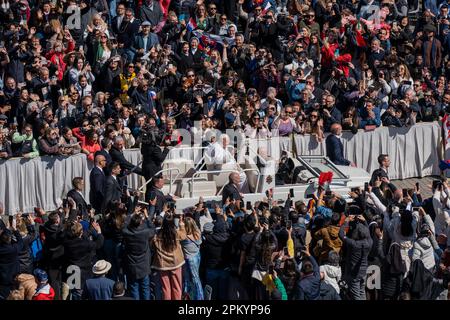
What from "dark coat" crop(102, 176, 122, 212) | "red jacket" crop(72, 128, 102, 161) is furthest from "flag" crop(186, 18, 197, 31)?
"dark coat" crop(102, 176, 122, 212)

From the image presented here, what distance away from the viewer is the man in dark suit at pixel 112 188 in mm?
23219

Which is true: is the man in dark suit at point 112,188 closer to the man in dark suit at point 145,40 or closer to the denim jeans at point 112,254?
the denim jeans at point 112,254

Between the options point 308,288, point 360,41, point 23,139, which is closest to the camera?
point 308,288

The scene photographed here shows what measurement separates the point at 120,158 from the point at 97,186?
131 centimetres

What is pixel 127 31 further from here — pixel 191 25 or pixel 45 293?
pixel 45 293

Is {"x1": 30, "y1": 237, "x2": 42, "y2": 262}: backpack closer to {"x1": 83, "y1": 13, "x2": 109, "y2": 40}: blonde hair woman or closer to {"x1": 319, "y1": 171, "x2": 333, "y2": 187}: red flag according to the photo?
{"x1": 319, "y1": 171, "x2": 333, "y2": 187}: red flag

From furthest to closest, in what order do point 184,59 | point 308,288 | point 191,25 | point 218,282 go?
point 191,25 < point 184,59 < point 218,282 < point 308,288

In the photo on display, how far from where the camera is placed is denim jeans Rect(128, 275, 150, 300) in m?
19.6

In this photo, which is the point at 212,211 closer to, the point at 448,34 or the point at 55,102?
the point at 55,102

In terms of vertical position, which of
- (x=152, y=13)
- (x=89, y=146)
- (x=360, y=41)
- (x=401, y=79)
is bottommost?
(x=89, y=146)

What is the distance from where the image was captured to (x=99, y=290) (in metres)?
18.5

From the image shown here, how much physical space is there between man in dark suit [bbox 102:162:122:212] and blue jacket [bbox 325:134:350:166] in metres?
4.68

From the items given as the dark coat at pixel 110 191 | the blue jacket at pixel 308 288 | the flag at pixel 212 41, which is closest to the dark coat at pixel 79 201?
the dark coat at pixel 110 191

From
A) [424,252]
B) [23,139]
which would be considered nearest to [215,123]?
[23,139]
